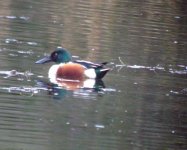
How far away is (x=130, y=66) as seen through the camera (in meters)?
17.2

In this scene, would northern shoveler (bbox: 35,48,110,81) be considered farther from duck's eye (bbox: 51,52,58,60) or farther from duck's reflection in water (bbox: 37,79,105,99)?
duck's eye (bbox: 51,52,58,60)

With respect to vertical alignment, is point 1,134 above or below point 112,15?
above

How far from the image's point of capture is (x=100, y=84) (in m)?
15.3

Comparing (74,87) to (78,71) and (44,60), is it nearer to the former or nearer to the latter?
(78,71)

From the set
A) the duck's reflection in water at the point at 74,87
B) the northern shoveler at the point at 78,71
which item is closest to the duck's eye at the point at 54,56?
the northern shoveler at the point at 78,71

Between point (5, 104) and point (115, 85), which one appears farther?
point (115, 85)

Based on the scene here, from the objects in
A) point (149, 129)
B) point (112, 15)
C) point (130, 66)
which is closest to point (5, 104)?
point (149, 129)

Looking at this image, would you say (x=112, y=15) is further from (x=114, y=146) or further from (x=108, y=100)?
(x=114, y=146)

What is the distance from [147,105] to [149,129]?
174 cm

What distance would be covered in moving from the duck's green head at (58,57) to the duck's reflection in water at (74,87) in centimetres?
75

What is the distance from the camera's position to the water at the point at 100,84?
429 inches

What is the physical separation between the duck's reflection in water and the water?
3 cm

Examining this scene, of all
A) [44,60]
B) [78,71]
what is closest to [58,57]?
[44,60]

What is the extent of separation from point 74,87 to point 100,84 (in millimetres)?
617
